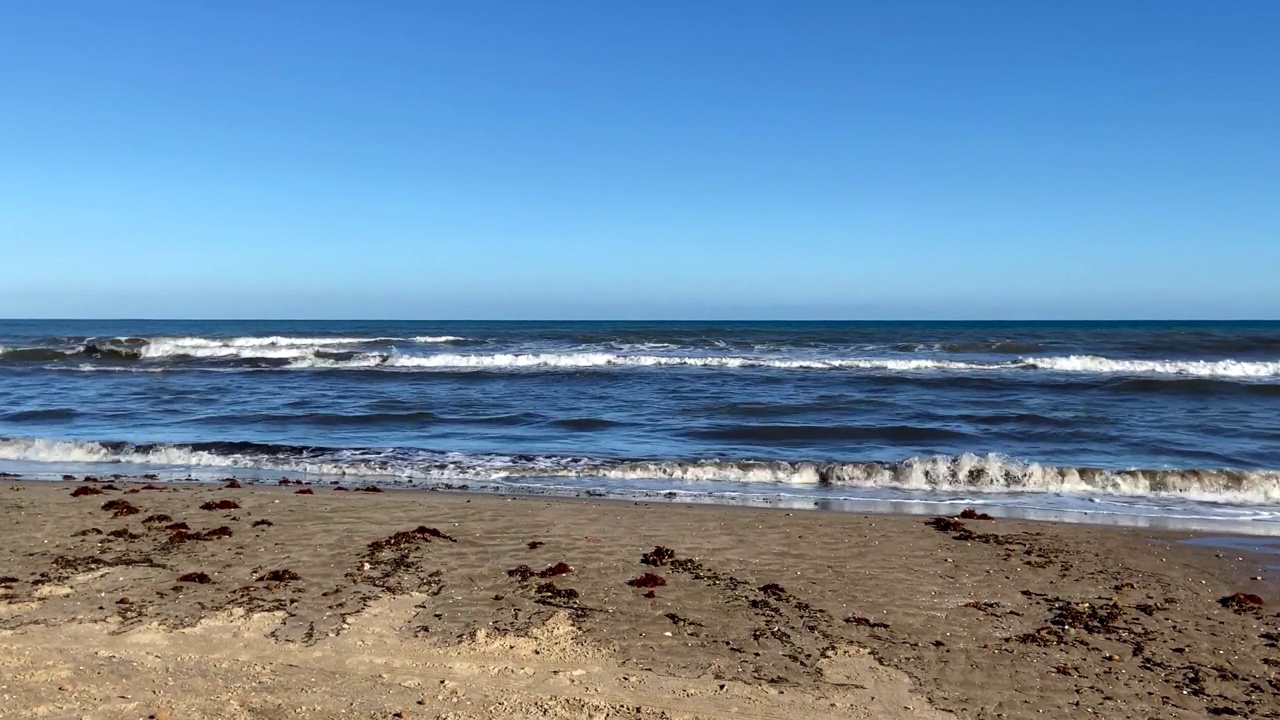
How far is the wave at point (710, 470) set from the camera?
10.8m

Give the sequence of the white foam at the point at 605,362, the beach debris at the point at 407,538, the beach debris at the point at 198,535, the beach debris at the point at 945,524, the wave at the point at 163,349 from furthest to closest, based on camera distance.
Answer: the wave at the point at 163,349 < the white foam at the point at 605,362 < the beach debris at the point at 945,524 < the beach debris at the point at 198,535 < the beach debris at the point at 407,538

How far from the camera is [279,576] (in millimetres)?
6180

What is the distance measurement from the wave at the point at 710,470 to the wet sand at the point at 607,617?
8.91 ft

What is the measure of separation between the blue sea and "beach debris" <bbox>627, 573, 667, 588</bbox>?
3.76m

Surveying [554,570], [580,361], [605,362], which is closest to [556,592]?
[554,570]

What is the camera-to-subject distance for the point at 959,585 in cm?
641

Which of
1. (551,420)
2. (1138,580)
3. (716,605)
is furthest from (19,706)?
(551,420)

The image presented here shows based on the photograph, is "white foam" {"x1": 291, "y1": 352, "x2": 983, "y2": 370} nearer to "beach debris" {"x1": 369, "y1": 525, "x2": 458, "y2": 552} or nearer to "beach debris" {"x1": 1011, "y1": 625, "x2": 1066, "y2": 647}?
"beach debris" {"x1": 369, "y1": 525, "x2": 458, "y2": 552}

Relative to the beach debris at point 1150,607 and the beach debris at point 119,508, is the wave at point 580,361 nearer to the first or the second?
the beach debris at point 119,508

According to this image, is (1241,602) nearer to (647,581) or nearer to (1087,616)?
(1087,616)

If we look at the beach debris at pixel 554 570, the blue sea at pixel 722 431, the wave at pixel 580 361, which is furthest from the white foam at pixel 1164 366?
the beach debris at pixel 554 570

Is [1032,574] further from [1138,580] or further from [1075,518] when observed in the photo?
[1075,518]

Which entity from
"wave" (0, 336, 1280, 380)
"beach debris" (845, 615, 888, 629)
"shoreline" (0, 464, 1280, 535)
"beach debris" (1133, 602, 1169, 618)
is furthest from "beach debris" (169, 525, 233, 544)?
"wave" (0, 336, 1280, 380)

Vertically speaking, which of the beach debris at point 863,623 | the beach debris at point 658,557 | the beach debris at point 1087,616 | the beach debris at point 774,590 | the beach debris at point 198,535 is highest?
the beach debris at point 198,535
